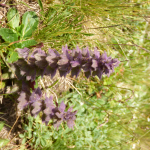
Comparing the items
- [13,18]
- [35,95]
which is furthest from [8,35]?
[35,95]

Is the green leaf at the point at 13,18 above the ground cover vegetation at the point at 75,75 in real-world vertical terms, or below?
above

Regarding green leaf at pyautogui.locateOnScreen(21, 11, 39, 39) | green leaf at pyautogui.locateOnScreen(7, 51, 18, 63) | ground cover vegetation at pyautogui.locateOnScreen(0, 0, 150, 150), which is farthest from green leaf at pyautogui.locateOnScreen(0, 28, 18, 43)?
green leaf at pyautogui.locateOnScreen(7, 51, 18, 63)

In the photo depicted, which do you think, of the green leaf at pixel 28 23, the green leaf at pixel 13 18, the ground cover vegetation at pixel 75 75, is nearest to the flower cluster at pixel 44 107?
the ground cover vegetation at pixel 75 75

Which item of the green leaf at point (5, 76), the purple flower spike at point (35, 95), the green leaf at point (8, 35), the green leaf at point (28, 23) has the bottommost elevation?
the purple flower spike at point (35, 95)

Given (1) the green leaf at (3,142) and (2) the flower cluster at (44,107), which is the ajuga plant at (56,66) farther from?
(1) the green leaf at (3,142)

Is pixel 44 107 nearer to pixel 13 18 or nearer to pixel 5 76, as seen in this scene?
pixel 5 76

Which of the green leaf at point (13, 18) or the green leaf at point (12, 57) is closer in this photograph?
the green leaf at point (12, 57)

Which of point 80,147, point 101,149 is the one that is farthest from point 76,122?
point 101,149
